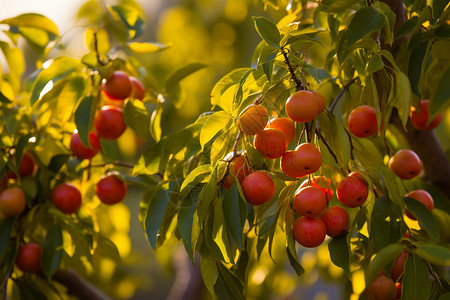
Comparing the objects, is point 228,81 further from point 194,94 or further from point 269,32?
point 194,94

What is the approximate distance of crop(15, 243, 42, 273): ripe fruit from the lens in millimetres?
1101

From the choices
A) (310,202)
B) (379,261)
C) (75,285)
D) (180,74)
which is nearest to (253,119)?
(310,202)

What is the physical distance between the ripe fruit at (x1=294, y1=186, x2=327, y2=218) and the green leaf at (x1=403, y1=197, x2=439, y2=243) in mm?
136

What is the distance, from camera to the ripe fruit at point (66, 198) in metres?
1.08

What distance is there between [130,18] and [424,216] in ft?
2.59

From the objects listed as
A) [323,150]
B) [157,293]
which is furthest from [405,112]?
[157,293]

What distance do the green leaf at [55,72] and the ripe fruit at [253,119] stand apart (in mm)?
436

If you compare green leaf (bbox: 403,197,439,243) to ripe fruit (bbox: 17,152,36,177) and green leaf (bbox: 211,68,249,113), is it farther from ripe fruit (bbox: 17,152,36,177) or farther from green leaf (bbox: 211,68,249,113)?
ripe fruit (bbox: 17,152,36,177)

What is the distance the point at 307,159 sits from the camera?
0.73 metres

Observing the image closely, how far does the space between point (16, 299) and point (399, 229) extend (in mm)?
852

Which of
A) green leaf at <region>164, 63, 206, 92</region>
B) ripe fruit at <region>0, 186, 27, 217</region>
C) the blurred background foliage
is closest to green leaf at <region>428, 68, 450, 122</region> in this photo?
green leaf at <region>164, 63, 206, 92</region>

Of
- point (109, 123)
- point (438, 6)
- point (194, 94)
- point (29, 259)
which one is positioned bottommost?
point (194, 94)

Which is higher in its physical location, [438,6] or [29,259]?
[438,6]

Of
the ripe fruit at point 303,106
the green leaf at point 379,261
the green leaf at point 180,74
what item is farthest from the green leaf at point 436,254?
the green leaf at point 180,74
